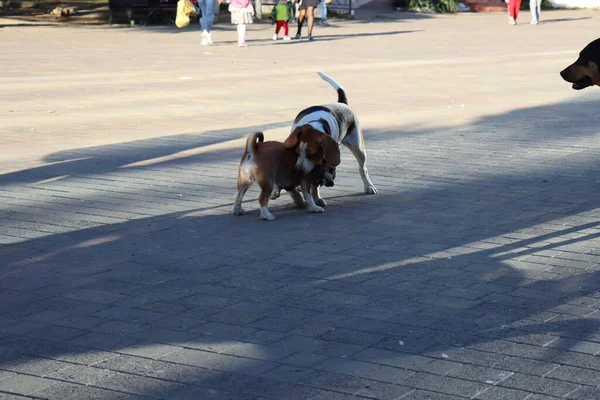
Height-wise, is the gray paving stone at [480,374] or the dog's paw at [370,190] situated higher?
the gray paving stone at [480,374]

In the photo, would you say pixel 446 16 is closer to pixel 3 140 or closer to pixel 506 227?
pixel 3 140

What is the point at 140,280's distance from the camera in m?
6.68

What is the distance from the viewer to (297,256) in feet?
23.7

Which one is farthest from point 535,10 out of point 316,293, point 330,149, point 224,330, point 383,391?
point 383,391

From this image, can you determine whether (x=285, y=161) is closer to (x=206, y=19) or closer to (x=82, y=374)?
(x=82, y=374)

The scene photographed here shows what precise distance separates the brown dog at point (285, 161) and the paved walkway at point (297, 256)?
0.99 ft

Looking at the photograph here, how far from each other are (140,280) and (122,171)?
377cm

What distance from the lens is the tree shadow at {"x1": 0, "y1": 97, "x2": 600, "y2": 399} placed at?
16.6 feet

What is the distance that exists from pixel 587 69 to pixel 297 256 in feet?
9.33

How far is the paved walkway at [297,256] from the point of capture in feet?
16.7

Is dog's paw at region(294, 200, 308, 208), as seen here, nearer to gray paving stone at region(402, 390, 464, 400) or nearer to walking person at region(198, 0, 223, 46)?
gray paving stone at region(402, 390, 464, 400)

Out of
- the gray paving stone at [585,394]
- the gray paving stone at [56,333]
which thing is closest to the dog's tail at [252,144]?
the gray paving stone at [56,333]

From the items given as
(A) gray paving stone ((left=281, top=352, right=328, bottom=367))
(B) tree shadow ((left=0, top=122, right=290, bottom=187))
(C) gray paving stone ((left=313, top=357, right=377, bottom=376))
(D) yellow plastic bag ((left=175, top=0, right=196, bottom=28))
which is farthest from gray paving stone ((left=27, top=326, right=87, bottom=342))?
(D) yellow plastic bag ((left=175, top=0, right=196, bottom=28))

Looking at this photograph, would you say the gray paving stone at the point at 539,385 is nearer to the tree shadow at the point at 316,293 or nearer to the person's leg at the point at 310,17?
the tree shadow at the point at 316,293
